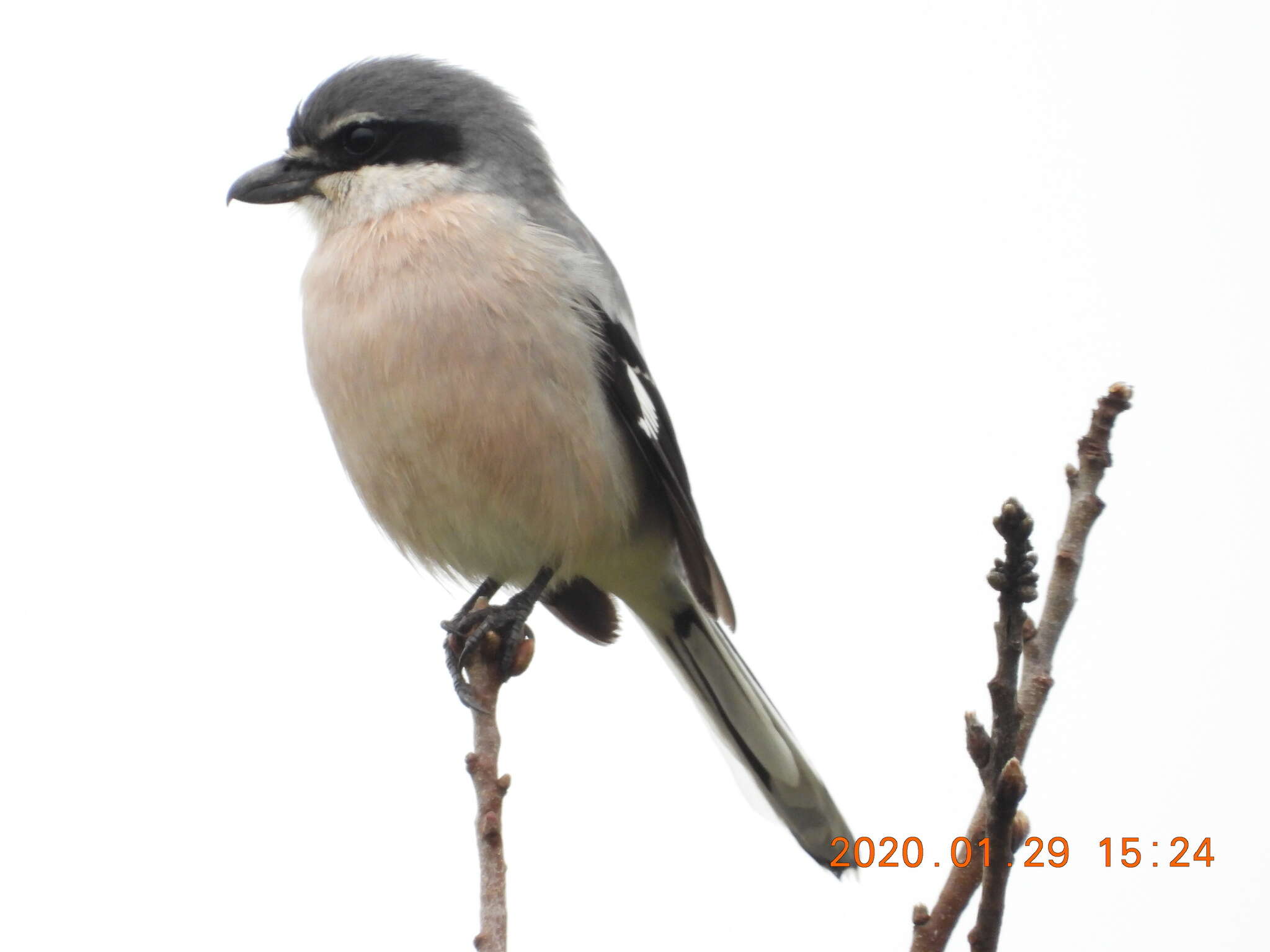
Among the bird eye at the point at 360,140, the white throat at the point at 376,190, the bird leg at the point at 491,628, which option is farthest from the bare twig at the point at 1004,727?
the bird eye at the point at 360,140

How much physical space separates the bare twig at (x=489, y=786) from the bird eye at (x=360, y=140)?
223 cm

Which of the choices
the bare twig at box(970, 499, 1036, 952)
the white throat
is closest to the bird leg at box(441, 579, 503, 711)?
the white throat

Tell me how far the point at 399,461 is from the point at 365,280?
0.60m

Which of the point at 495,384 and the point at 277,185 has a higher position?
the point at 277,185

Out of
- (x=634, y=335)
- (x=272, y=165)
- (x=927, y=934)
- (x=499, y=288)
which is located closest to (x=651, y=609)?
(x=634, y=335)

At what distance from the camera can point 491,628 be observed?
383 cm

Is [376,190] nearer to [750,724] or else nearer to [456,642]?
[456,642]

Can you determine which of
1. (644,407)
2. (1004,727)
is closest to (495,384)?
(644,407)

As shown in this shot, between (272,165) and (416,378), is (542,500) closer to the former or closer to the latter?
(416,378)

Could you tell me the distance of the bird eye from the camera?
16.0 feet

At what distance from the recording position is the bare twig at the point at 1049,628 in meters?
2.09

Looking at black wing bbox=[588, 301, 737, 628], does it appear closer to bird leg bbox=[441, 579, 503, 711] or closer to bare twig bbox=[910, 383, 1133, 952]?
bird leg bbox=[441, 579, 503, 711]

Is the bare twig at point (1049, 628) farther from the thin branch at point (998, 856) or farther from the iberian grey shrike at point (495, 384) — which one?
the iberian grey shrike at point (495, 384)

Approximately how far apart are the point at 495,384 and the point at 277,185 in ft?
4.25
